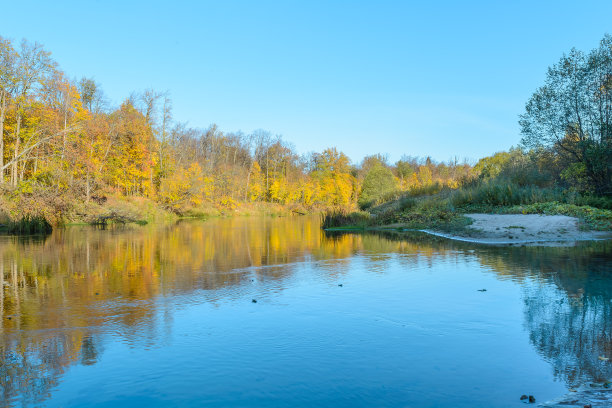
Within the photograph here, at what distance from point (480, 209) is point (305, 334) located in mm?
17572

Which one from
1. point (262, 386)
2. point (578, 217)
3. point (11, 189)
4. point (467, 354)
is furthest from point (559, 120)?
point (11, 189)

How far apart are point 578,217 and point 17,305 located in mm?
17725

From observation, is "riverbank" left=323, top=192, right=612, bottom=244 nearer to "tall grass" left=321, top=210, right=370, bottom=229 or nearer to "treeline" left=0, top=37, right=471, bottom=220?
"tall grass" left=321, top=210, right=370, bottom=229

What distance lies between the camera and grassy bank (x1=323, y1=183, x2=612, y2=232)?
685 inches

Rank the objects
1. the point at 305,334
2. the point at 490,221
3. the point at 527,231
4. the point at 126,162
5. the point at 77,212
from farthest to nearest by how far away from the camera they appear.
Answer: the point at 126,162 → the point at 77,212 → the point at 490,221 → the point at 527,231 → the point at 305,334

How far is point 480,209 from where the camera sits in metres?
20.5

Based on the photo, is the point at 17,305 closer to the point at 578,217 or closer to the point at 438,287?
the point at 438,287

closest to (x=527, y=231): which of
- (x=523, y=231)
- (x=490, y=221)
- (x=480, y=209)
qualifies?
(x=523, y=231)

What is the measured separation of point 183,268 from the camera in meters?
9.85

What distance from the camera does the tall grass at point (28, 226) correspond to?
67.8 ft

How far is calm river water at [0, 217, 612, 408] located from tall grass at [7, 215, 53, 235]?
1271 cm

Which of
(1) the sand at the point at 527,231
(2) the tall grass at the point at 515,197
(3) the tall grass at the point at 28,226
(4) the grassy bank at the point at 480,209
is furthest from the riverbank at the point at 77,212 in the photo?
(2) the tall grass at the point at 515,197

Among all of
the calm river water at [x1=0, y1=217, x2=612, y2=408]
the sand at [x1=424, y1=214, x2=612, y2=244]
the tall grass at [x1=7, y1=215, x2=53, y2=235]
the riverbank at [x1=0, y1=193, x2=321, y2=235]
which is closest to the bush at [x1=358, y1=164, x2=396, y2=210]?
the riverbank at [x1=0, y1=193, x2=321, y2=235]

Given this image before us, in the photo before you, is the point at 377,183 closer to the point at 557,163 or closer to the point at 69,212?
the point at 557,163
